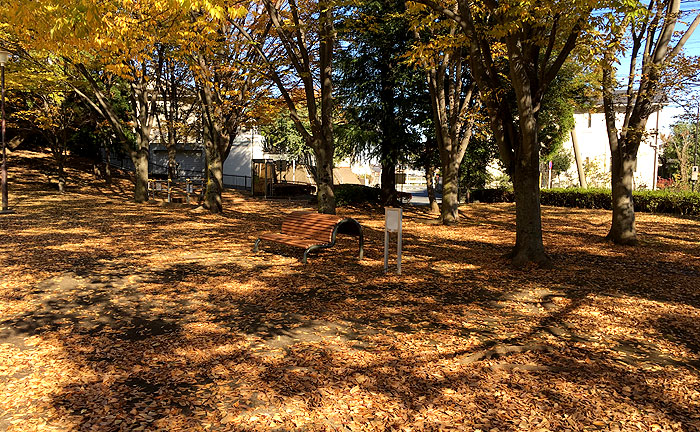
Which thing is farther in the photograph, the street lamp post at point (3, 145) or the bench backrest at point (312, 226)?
the street lamp post at point (3, 145)

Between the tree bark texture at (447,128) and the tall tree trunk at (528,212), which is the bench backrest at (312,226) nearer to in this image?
the tall tree trunk at (528,212)

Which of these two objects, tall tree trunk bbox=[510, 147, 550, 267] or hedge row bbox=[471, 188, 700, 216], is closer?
tall tree trunk bbox=[510, 147, 550, 267]

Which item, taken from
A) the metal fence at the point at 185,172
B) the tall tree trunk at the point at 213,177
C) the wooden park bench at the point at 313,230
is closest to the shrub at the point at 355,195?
the tall tree trunk at the point at 213,177

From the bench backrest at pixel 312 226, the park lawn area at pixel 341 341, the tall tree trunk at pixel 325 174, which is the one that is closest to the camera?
the park lawn area at pixel 341 341

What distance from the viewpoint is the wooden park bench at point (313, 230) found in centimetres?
889

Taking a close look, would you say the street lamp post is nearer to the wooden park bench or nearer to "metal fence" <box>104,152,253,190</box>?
the wooden park bench

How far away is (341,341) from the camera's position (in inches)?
195

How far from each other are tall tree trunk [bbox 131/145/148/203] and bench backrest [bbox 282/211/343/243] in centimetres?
1442

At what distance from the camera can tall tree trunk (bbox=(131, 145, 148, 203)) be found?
21.8 m

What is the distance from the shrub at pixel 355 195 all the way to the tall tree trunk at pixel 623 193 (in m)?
13.0

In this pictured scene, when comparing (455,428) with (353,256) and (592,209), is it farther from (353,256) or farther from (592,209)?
(592,209)

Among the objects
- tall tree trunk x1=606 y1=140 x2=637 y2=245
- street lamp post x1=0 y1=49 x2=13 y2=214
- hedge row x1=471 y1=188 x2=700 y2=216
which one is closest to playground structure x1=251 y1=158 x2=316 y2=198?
hedge row x1=471 y1=188 x2=700 y2=216

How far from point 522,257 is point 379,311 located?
408cm

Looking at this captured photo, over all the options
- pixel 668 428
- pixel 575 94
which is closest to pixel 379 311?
pixel 668 428
